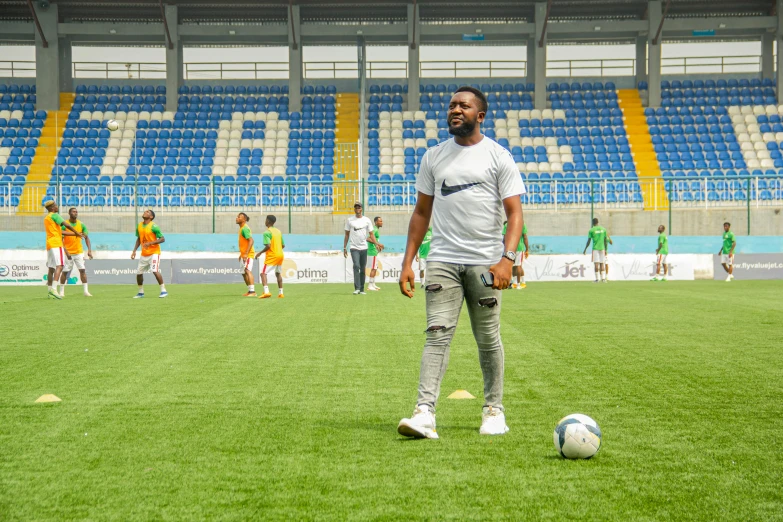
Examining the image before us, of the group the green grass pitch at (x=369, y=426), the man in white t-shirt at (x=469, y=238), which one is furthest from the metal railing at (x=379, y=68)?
the man in white t-shirt at (x=469, y=238)

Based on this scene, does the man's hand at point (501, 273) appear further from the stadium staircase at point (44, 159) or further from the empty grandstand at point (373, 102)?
the empty grandstand at point (373, 102)

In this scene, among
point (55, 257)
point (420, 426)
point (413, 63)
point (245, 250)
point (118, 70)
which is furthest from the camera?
point (118, 70)

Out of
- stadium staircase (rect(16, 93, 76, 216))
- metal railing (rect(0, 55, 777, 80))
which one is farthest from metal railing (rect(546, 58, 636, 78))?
stadium staircase (rect(16, 93, 76, 216))

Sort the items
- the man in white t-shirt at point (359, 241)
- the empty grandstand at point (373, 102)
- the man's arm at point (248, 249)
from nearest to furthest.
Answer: the man's arm at point (248, 249) → the man in white t-shirt at point (359, 241) → the empty grandstand at point (373, 102)

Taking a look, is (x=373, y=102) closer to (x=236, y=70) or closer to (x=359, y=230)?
(x=236, y=70)

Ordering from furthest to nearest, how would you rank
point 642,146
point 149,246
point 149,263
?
point 642,146 → point 149,263 → point 149,246

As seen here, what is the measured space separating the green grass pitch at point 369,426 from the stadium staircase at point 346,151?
63.5 ft

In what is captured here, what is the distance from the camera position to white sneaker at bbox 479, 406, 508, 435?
16.6 ft

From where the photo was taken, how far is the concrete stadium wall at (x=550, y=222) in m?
30.2

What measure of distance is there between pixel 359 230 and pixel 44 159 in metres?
21.3

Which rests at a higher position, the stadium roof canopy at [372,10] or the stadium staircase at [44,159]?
the stadium roof canopy at [372,10]

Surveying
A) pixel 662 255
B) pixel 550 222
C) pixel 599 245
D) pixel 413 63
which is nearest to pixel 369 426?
pixel 599 245

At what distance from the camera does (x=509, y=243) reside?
501cm

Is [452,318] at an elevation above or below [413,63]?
below
